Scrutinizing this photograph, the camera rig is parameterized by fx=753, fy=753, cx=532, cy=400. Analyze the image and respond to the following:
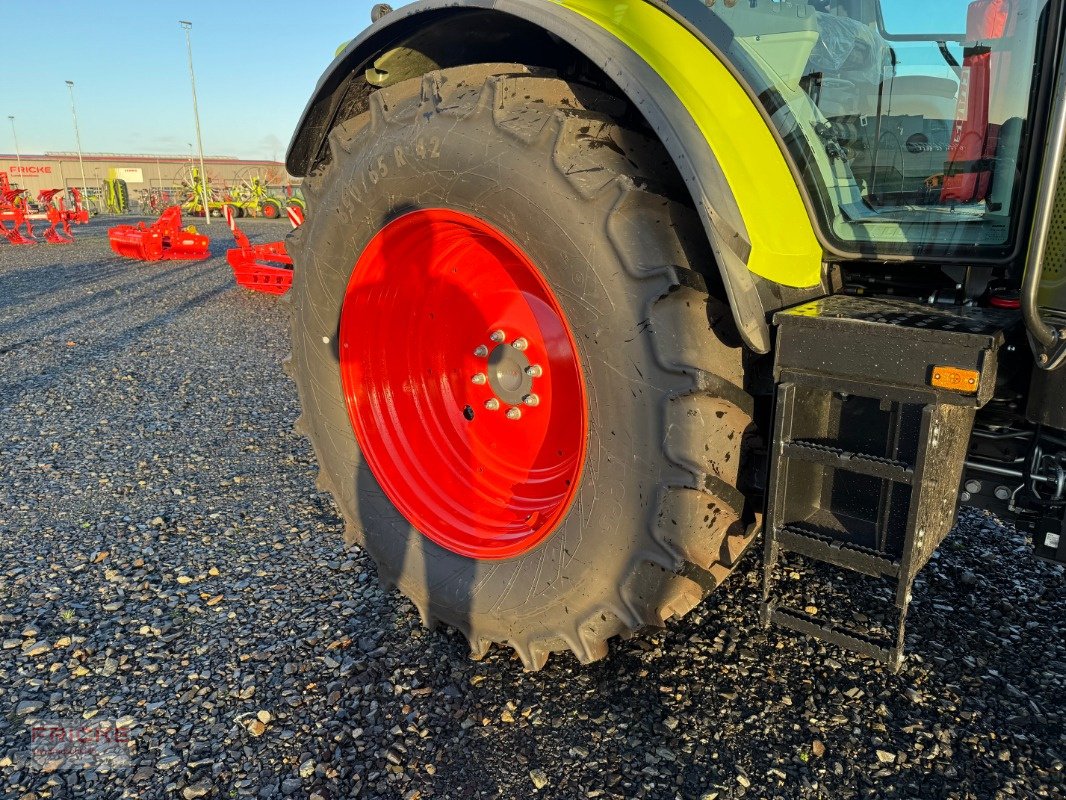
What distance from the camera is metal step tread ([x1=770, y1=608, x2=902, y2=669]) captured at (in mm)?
1496

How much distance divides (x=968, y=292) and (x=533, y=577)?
3.90 ft

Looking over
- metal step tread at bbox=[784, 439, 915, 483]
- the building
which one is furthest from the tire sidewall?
the building

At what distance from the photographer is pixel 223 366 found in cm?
534

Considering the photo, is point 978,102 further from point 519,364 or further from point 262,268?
point 262,268

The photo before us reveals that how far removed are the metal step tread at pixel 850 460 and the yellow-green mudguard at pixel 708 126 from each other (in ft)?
0.71

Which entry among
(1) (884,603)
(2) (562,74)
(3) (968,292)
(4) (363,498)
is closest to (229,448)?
(4) (363,498)

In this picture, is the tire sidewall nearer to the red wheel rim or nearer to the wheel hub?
the red wheel rim

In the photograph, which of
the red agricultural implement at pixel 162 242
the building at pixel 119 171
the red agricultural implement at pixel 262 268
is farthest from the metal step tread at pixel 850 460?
the building at pixel 119 171

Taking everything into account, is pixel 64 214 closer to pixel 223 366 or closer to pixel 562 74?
pixel 223 366

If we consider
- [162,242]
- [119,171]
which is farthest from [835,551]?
[119,171]

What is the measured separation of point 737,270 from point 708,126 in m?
0.33

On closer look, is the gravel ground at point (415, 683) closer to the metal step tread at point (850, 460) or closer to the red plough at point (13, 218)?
the metal step tread at point (850, 460)

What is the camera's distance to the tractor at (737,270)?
1.47 m

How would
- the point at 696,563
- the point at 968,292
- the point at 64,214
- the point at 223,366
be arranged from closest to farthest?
the point at 696,563, the point at 968,292, the point at 223,366, the point at 64,214
